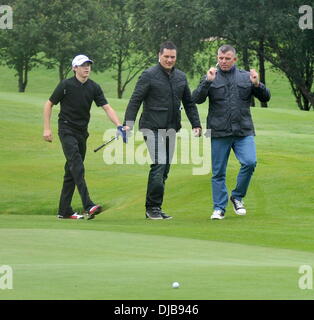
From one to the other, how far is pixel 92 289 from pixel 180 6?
6346 cm

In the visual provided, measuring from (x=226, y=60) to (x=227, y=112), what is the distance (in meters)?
0.70

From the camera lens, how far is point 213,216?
49.3 feet

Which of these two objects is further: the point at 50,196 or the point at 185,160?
the point at 185,160

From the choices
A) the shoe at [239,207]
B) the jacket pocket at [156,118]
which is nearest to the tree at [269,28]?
the shoe at [239,207]

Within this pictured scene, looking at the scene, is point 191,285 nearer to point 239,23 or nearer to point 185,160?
point 185,160

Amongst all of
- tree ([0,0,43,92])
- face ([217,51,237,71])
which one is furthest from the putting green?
tree ([0,0,43,92])

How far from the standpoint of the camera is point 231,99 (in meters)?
14.8

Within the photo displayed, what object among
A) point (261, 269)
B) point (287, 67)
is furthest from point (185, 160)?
point (287, 67)

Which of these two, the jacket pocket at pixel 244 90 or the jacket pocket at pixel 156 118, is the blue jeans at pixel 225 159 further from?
the jacket pocket at pixel 156 118

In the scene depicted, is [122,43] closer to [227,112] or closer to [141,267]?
[227,112]

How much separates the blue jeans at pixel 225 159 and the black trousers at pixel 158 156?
61 centimetres

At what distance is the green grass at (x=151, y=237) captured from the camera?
8031mm

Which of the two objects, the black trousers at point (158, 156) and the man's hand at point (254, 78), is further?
the black trousers at point (158, 156)
